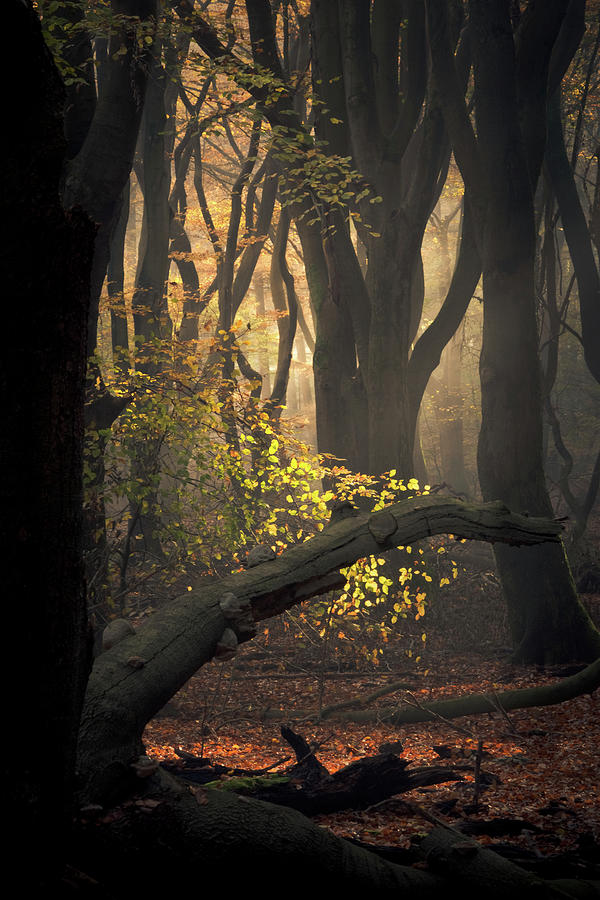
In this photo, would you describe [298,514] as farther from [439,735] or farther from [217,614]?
[217,614]

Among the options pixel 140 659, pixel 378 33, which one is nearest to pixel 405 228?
pixel 378 33

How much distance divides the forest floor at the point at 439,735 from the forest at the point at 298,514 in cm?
4

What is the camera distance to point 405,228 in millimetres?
9680

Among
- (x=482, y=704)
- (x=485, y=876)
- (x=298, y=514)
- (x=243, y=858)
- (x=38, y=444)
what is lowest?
(x=482, y=704)

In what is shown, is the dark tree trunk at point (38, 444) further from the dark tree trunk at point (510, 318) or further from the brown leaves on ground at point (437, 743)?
the dark tree trunk at point (510, 318)

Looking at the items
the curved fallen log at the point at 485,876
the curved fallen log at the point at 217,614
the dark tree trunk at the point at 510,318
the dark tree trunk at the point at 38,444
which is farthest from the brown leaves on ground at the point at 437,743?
the dark tree trunk at the point at 38,444

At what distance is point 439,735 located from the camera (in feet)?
20.1

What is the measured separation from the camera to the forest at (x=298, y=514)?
2.03m

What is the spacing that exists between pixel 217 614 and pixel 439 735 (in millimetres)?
3391

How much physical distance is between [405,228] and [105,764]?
8.49 meters

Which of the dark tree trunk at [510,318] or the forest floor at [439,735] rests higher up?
the dark tree trunk at [510,318]

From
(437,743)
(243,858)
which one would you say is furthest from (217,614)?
(437,743)

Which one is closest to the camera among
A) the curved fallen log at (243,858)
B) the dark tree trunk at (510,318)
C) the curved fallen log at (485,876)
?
Result: the curved fallen log at (243,858)

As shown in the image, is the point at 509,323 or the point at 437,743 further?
the point at 509,323
